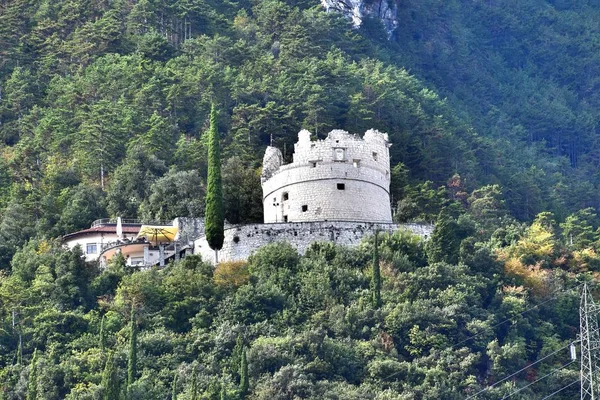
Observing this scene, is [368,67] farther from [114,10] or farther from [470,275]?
[470,275]

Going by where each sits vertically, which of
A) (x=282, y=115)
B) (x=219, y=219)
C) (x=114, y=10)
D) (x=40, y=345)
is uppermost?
(x=114, y=10)

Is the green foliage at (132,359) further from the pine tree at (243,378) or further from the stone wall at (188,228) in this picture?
the stone wall at (188,228)

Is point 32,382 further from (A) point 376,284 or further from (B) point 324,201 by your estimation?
(B) point 324,201

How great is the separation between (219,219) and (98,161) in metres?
16.6

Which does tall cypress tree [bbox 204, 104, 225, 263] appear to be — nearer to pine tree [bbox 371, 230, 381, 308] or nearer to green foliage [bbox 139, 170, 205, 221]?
green foliage [bbox 139, 170, 205, 221]

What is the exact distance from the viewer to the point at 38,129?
88.0m

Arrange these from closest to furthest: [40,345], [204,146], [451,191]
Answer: [40,345] < [204,146] < [451,191]

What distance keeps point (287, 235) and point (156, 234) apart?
19.8ft

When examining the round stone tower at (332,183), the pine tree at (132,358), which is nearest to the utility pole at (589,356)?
the round stone tower at (332,183)

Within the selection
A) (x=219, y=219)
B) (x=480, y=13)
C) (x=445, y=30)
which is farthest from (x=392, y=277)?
(x=480, y=13)

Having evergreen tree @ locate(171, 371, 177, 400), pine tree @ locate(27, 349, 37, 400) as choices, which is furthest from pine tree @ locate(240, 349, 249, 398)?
pine tree @ locate(27, 349, 37, 400)

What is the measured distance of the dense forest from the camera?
62.1m

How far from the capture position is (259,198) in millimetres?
74688

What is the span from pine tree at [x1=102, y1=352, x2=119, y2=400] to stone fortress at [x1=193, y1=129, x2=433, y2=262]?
1073cm
